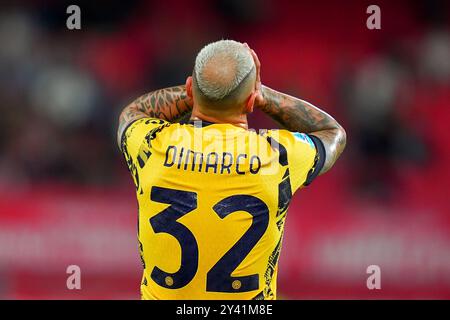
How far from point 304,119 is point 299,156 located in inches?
11.7

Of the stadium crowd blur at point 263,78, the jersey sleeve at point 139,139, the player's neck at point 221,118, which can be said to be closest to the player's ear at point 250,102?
the player's neck at point 221,118

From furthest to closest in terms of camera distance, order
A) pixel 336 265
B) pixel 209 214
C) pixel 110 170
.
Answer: pixel 110 170, pixel 336 265, pixel 209 214

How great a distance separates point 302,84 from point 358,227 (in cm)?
151

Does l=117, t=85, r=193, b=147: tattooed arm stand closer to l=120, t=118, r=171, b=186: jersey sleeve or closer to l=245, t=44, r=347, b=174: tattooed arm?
l=120, t=118, r=171, b=186: jersey sleeve

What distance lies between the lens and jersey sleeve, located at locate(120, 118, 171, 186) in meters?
2.50

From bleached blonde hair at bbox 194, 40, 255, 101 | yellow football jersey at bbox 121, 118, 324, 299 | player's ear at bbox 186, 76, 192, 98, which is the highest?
bleached blonde hair at bbox 194, 40, 255, 101

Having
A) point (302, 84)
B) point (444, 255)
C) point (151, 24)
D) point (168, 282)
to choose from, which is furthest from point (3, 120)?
point (168, 282)

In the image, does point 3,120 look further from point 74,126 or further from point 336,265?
point 336,265

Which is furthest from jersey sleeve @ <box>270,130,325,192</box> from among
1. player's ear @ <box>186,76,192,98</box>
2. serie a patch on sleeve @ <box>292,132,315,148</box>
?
player's ear @ <box>186,76,192,98</box>

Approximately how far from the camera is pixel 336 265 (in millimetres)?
6652

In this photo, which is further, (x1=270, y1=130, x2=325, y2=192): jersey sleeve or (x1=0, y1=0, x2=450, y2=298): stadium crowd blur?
(x1=0, y1=0, x2=450, y2=298): stadium crowd blur

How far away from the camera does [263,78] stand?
7.25 m

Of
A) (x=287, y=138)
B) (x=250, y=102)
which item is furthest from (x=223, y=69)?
(x=287, y=138)

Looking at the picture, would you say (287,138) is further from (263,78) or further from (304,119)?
(263,78)
